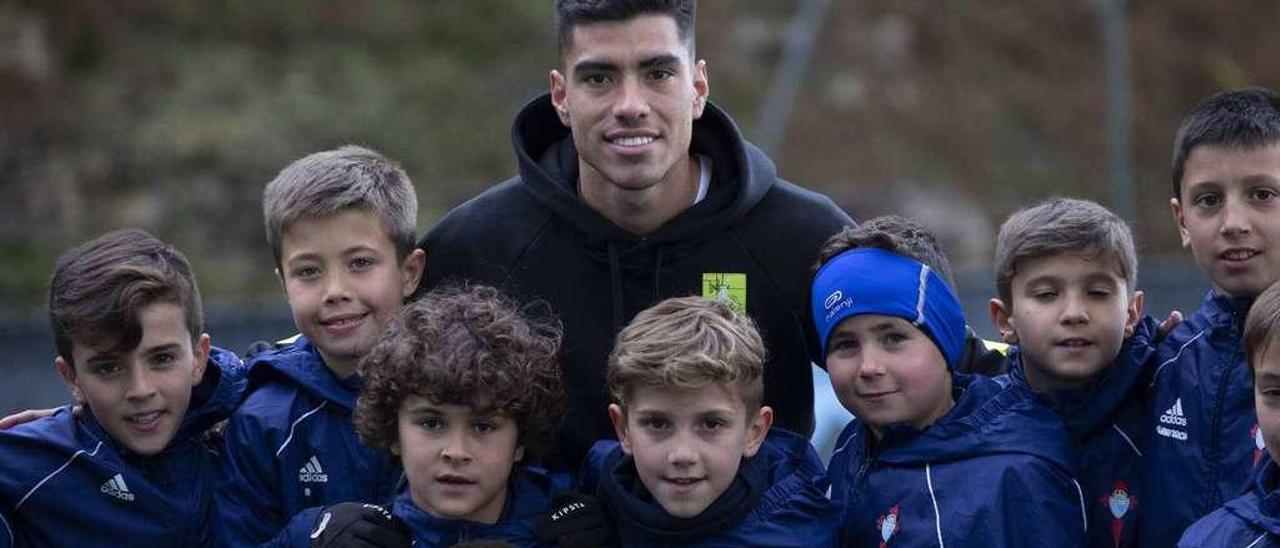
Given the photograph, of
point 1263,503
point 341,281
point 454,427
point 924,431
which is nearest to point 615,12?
point 341,281

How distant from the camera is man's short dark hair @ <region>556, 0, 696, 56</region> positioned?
4.89 metres

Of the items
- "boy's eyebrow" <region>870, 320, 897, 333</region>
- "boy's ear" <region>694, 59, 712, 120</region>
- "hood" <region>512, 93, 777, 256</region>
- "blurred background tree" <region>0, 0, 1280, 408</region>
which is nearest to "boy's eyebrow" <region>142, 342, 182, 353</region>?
"hood" <region>512, 93, 777, 256</region>

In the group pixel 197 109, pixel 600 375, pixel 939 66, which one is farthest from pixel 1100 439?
pixel 939 66

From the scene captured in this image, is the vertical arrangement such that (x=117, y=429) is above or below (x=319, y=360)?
below

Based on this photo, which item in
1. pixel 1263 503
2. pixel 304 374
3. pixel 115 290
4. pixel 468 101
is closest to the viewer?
pixel 1263 503

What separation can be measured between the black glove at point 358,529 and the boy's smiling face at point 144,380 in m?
0.59

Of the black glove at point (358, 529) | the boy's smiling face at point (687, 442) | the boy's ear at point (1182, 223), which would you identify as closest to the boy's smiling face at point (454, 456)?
the black glove at point (358, 529)

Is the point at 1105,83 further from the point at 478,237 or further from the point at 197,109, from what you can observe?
the point at 478,237

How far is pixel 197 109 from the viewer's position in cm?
1734

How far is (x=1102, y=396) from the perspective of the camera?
4.55 meters

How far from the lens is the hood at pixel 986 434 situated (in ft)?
14.3

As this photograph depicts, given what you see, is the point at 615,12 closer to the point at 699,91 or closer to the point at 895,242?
the point at 699,91

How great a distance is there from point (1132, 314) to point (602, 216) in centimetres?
154

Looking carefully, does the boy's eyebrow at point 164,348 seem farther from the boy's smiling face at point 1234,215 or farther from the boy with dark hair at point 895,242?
the boy's smiling face at point 1234,215
